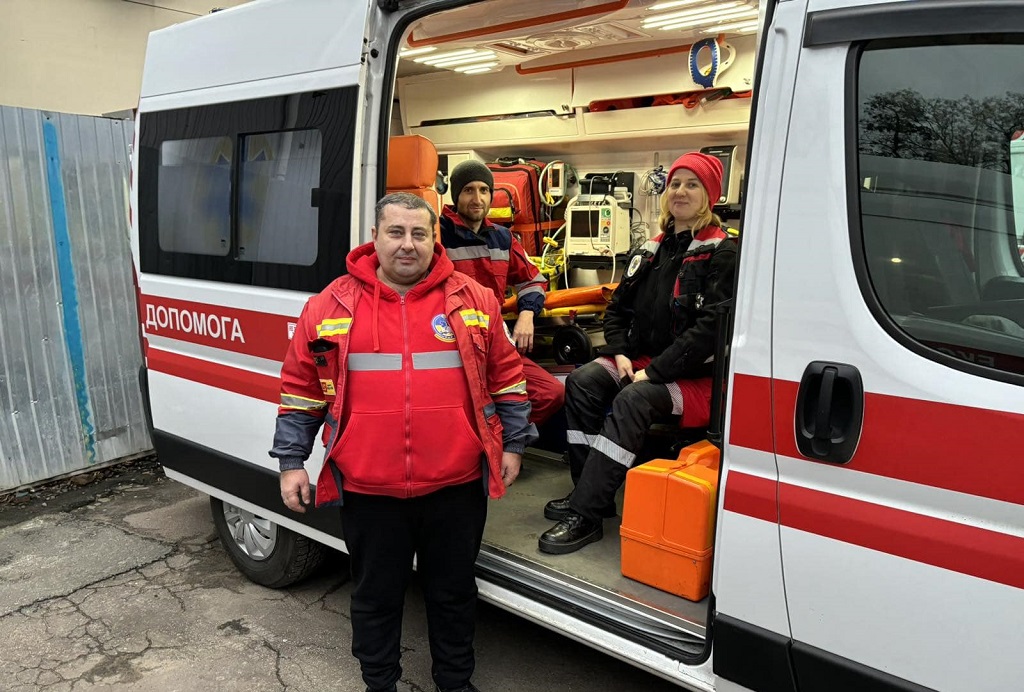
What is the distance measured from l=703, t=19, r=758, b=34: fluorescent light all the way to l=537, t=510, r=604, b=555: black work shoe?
3214 mm

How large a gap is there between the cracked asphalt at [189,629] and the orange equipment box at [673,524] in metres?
0.56

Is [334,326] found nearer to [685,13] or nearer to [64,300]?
[685,13]

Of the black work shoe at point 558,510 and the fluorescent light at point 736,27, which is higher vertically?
the fluorescent light at point 736,27

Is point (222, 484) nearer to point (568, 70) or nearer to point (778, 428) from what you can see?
point (778, 428)

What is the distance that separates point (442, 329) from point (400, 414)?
265mm

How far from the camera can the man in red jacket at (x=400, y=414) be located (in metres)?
2.19

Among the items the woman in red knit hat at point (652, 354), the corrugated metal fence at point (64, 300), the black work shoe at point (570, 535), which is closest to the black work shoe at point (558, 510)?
the woman in red knit hat at point (652, 354)

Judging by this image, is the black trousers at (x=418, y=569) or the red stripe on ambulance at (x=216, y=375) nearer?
the black trousers at (x=418, y=569)

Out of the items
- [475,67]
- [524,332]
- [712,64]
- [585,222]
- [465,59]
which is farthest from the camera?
[475,67]

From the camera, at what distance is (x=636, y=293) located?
3230 mm

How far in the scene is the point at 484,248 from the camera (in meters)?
3.60

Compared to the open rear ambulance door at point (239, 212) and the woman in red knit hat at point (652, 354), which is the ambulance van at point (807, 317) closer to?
the open rear ambulance door at point (239, 212)

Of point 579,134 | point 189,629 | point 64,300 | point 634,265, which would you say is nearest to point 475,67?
point 579,134

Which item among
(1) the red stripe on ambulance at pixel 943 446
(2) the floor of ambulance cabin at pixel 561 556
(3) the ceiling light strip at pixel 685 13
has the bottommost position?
(2) the floor of ambulance cabin at pixel 561 556
